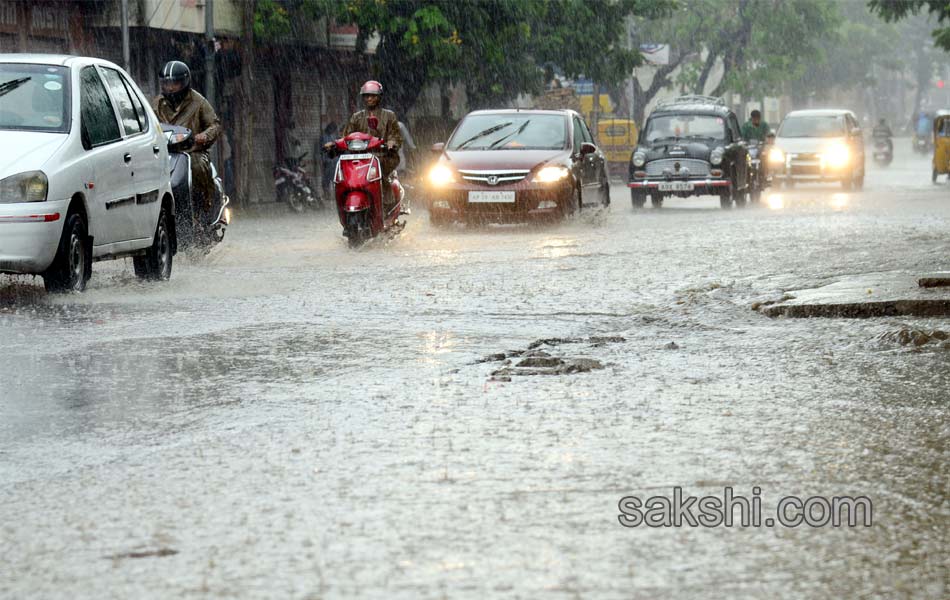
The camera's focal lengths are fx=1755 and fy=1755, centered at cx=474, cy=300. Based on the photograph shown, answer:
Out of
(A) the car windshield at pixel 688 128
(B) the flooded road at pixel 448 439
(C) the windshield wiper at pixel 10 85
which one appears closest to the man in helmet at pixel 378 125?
(B) the flooded road at pixel 448 439

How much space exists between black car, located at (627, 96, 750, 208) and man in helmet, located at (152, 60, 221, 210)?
1421 centimetres

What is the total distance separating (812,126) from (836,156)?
2.38 metres

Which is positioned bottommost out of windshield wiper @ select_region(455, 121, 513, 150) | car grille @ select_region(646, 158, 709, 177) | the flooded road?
the flooded road

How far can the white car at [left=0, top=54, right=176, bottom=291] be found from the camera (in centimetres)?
1126

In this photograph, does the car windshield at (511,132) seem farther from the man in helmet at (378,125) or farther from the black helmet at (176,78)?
the black helmet at (176,78)

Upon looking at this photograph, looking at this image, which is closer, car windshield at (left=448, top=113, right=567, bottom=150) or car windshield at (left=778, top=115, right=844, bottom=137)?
car windshield at (left=448, top=113, right=567, bottom=150)

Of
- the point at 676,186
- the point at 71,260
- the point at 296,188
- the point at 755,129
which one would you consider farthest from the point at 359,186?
the point at 755,129

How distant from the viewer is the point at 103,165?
12172 mm

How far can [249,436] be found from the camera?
6586 mm

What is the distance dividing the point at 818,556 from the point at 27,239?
24.9 feet

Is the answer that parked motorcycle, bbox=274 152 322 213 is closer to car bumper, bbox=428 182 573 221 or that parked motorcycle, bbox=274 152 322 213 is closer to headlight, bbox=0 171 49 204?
car bumper, bbox=428 182 573 221

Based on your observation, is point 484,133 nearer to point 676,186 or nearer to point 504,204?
point 504,204

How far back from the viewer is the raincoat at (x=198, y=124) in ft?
51.4

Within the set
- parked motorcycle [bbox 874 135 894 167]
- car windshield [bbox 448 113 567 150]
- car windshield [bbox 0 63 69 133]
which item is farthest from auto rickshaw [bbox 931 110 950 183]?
car windshield [bbox 0 63 69 133]
